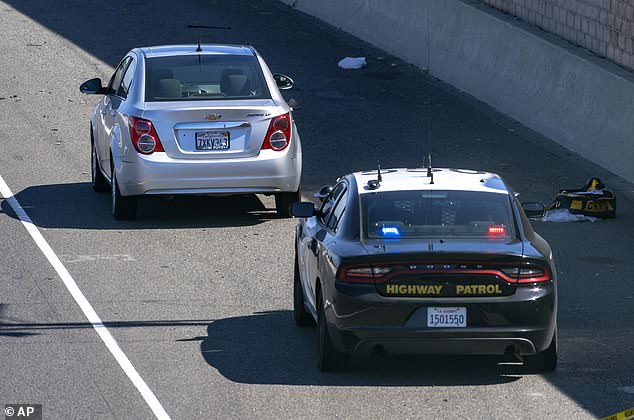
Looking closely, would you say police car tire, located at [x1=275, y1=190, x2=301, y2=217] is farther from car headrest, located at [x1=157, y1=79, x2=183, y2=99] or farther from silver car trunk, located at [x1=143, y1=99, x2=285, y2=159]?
car headrest, located at [x1=157, y1=79, x2=183, y2=99]

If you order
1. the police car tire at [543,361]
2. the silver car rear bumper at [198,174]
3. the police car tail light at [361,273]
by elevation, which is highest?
the police car tail light at [361,273]

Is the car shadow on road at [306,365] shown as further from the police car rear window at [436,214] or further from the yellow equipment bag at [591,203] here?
the yellow equipment bag at [591,203]

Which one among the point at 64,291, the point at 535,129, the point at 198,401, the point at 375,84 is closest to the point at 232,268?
the point at 64,291

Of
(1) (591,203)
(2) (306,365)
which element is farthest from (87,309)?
(1) (591,203)

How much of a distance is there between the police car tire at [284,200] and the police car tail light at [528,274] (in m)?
6.76

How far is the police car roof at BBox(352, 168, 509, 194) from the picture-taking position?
11297 mm

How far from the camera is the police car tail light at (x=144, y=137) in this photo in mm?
16516

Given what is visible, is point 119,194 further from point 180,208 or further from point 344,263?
point 344,263

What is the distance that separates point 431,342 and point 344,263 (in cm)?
81

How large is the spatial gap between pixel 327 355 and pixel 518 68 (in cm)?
1270

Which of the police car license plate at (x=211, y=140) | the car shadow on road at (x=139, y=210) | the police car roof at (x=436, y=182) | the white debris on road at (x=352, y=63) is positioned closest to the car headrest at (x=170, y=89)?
the police car license plate at (x=211, y=140)

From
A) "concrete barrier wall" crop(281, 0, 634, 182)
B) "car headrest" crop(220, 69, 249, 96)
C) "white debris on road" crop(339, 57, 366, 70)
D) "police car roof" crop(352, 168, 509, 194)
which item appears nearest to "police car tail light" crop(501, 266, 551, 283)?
"police car roof" crop(352, 168, 509, 194)

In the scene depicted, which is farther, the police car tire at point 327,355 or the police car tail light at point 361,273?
the police car tire at point 327,355

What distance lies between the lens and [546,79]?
21938 mm
